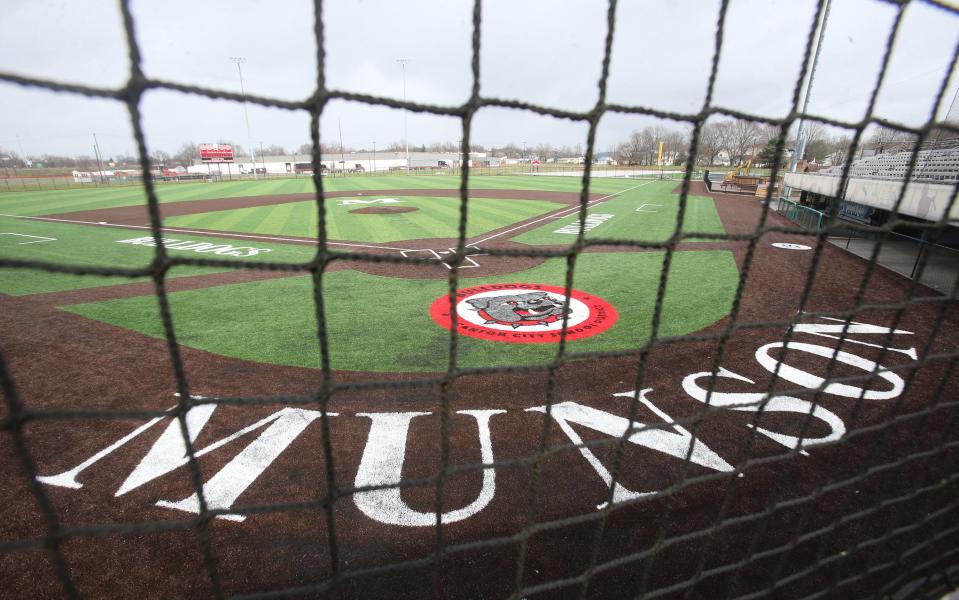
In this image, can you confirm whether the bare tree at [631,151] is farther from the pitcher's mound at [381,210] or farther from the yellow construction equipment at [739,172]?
the pitcher's mound at [381,210]

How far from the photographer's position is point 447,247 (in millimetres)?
15188

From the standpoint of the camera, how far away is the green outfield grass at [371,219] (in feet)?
58.3

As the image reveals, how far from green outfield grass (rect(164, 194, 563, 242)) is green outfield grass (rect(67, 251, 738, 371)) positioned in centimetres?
554

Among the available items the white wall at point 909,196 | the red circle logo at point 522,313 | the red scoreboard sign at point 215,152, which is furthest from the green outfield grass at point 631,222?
the red scoreboard sign at point 215,152

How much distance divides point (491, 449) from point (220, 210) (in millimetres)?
24614

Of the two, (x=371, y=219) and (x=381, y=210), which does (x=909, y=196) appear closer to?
(x=371, y=219)

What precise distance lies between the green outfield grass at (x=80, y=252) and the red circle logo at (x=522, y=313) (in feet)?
20.3

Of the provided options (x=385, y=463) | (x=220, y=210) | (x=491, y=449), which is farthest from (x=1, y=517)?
(x=220, y=210)

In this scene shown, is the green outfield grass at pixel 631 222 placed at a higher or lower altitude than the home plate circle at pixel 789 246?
lower

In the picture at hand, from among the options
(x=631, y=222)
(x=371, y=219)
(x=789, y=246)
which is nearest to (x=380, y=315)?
(x=371, y=219)

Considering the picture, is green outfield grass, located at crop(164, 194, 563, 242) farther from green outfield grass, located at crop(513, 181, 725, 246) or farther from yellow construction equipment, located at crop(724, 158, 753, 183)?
yellow construction equipment, located at crop(724, 158, 753, 183)

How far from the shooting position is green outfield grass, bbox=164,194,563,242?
58.3 ft

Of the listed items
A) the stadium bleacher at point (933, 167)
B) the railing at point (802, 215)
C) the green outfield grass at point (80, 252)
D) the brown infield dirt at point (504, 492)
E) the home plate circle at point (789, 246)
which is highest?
the stadium bleacher at point (933, 167)

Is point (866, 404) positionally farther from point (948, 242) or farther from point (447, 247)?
point (948, 242)
